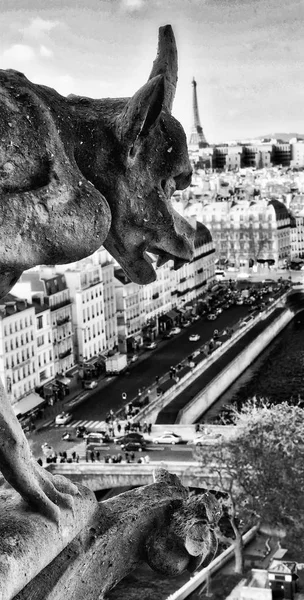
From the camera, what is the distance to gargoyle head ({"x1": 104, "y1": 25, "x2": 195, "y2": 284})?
11.0 feet

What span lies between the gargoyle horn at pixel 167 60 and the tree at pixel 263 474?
22750 mm

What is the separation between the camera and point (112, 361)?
49406 millimetres

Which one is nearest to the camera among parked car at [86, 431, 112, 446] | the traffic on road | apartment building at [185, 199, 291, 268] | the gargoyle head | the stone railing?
the stone railing

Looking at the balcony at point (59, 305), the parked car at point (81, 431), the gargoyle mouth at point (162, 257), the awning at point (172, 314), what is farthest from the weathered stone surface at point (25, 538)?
the awning at point (172, 314)

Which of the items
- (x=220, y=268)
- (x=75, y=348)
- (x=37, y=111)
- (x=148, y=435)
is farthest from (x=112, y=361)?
(x=37, y=111)

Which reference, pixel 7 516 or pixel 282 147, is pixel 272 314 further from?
pixel 282 147

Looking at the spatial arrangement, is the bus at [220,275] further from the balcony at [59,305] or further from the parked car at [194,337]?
the balcony at [59,305]

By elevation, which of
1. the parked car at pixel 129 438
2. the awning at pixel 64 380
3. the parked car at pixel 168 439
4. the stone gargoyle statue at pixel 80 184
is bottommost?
the awning at pixel 64 380

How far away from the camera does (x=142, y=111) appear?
10.7 ft

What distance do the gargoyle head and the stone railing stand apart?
757mm

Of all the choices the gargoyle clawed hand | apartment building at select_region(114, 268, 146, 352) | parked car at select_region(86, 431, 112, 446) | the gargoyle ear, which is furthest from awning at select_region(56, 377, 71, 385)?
the gargoyle ear

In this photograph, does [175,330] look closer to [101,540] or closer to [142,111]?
[101,540]

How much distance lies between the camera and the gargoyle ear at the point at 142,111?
10.7 feet

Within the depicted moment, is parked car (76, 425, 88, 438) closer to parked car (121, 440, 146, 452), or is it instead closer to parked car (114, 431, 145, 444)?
parked car (114, 431, 145, 444)
